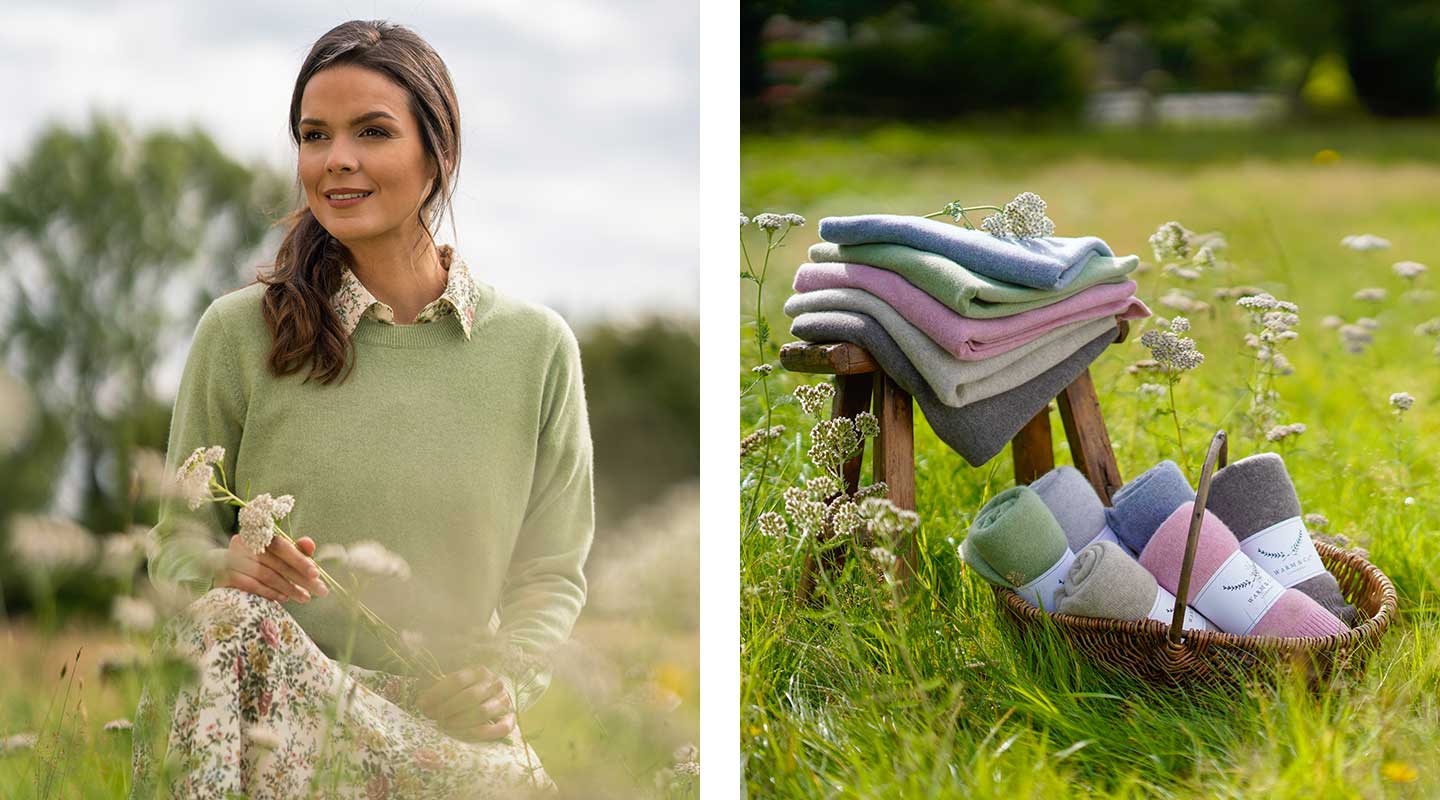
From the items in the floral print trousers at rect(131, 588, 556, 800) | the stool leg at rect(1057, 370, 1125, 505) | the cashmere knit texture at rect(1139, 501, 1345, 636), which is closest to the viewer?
the floral print trousers at rect(131, 588, 556, 800)

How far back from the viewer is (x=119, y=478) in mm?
1484

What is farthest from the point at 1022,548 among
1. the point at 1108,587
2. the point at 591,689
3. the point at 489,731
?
the point at 489,731

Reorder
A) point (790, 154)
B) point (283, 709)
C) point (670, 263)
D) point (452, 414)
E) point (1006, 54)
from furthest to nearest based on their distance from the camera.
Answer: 1. point (1006, 54)
2. point (790, 154)
3. point (670, 263)
4. point (452, 414)
5. point (283, 709)

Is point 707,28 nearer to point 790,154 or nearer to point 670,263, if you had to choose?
point 670,263

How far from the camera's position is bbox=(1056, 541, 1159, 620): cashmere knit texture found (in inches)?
65.7

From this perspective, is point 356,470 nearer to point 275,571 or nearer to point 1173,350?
point 275,571

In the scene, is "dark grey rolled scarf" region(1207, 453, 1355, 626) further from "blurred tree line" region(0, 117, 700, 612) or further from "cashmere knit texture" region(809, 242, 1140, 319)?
"blurred tree line" region(0, 117, 700, 612)

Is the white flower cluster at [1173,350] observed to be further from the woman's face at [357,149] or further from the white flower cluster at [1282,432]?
the woman's face at [357,149]

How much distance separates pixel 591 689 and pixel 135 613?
1.72ft

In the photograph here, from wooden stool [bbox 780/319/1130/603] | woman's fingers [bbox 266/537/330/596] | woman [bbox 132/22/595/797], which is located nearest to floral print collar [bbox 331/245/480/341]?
woman [bbox 132/22/595/797]

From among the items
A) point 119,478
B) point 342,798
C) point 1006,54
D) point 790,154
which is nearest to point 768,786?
point 342,798

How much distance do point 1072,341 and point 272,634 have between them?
1.13 m

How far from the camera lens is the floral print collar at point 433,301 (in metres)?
1.47

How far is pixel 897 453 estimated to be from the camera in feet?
5.98
